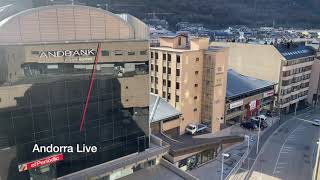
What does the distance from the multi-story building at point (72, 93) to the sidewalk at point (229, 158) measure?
43.6ft

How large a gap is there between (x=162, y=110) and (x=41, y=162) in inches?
951

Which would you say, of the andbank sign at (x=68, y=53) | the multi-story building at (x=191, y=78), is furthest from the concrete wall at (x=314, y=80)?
the andbank sign at (x=68, y=53)

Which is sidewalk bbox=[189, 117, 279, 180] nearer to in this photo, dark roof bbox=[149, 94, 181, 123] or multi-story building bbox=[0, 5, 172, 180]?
dark roof bbox=[149, 94, 181, 123]

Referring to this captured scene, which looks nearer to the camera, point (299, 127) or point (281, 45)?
point (299, 127)

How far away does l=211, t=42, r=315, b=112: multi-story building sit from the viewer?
71.2 meters

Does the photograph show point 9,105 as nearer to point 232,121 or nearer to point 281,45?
point 232,121

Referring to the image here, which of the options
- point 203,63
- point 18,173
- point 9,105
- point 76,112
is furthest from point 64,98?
point 203,63

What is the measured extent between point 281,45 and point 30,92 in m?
63.2

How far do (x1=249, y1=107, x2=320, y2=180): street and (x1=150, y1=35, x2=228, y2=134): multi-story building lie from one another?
10.8 meters

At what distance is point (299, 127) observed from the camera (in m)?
66.8

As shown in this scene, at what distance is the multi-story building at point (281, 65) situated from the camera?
7119 centimetres

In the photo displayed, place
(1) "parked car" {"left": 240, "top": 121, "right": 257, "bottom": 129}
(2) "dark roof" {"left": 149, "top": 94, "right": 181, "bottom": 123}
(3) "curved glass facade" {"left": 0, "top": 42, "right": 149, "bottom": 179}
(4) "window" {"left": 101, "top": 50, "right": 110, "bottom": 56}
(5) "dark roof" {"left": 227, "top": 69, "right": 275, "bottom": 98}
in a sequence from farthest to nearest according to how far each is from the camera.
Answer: (5) "dark roof" {"left": 227, "top": 69, "right": 275, "bottom": 98} → (1) "parked car" {"left": 240, "top": 121, "right": 257, "bottom": 129} → (2) "dark roof" {"left": 149, "top": 94, "right": 181, "bottom": 123} → (4) "window" {"left": 101, "top": 50, "right": 110, "bottom": 56} → (3) "curved glass facade" {"left": 0, "top": 42, "right": 149, "bottom": 179}

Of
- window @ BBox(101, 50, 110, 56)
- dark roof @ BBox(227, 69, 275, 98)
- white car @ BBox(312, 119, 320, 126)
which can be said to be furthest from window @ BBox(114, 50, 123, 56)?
white car @ BBox(312, 119, 320, 126)

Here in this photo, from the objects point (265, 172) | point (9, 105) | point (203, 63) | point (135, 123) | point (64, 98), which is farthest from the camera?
point (203, 63)
